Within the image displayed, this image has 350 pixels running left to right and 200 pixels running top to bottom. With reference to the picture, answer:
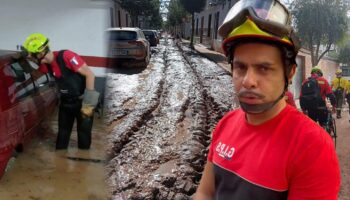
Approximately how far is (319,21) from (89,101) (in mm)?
16616

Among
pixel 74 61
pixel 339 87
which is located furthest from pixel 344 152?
pixel 74 61

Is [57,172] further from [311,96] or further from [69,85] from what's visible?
[311,96]

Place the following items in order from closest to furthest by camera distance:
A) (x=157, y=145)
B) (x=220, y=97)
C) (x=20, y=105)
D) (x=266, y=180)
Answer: (x=266, y=180) → (x=20, y=105) → (x=157, y=145) → (x=220, y=97)

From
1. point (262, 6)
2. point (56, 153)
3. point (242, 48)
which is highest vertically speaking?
point (262, 6)

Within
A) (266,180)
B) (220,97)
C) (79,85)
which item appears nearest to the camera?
(266,180)

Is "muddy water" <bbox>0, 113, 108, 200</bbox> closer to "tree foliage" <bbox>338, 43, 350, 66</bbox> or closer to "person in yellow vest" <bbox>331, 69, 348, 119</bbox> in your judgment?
"person in yellow vest" <bbox>331, 69, 348, 119</bbox>

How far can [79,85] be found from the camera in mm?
1739

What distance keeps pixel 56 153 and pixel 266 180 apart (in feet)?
4.11

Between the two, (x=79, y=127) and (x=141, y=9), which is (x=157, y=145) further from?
(x=79, y=127)

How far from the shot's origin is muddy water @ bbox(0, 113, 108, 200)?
1.82 m

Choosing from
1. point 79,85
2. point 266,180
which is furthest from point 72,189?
point 266,180

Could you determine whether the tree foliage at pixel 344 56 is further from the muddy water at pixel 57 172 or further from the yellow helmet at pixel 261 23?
the yellow helmet at pixel 261 23

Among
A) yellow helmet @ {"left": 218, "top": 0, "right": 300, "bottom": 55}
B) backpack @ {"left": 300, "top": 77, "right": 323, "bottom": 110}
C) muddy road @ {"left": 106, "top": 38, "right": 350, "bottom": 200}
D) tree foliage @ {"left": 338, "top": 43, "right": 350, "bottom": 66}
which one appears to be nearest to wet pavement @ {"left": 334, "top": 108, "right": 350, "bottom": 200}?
muddy road @ {"left": 106, "top": 38, "right": 350, "bottom": 200}

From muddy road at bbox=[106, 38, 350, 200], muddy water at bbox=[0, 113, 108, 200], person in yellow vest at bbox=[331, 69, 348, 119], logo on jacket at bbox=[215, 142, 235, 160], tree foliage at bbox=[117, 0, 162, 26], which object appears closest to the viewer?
logo on jacket at bbox=[215, 142, 235, 160]
